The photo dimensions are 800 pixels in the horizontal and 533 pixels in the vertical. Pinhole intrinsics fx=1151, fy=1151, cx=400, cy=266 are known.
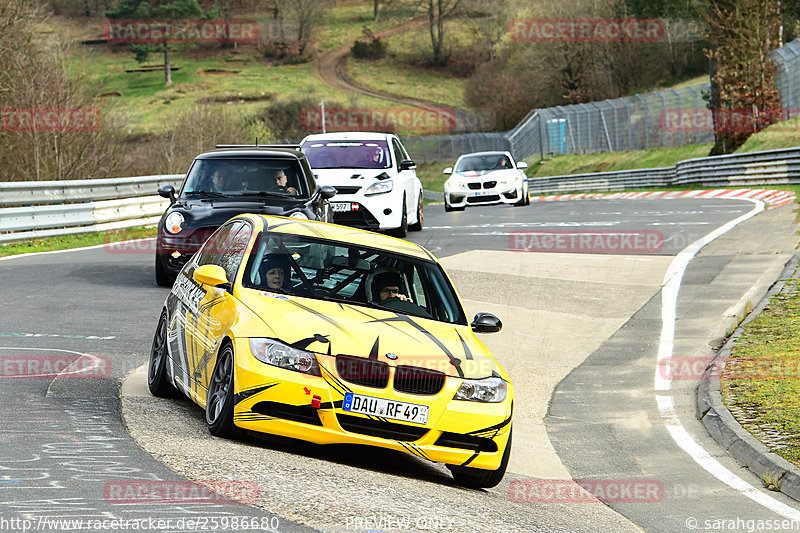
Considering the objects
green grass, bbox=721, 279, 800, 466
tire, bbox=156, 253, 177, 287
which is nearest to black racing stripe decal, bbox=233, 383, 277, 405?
green grass, bbox=721, 279, 800, 466

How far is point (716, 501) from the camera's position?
7.97 metres

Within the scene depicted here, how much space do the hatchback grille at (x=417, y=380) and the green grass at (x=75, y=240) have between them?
47.2 ft

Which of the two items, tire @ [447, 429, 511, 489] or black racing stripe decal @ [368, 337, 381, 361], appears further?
tire @ [447, 429, 511, 489]

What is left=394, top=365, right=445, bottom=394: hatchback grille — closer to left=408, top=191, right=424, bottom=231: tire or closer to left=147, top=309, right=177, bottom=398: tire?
left=147, top=309, right=177, bottom=398: tire

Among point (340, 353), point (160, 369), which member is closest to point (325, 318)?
point (340, 353)

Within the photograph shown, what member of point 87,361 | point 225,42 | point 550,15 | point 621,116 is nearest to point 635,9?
point 550,15

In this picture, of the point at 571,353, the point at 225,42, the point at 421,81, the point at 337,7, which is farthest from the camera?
the point at 337,7

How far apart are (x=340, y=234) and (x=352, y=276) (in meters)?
0.41

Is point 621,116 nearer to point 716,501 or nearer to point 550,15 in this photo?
point 550,15

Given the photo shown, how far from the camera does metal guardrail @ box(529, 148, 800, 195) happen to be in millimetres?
34375

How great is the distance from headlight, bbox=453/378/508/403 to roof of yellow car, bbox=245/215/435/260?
159 cm

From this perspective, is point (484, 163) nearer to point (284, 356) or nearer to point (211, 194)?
point (211, 194)

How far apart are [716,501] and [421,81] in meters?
127

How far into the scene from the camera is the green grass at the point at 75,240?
20.9 meters
